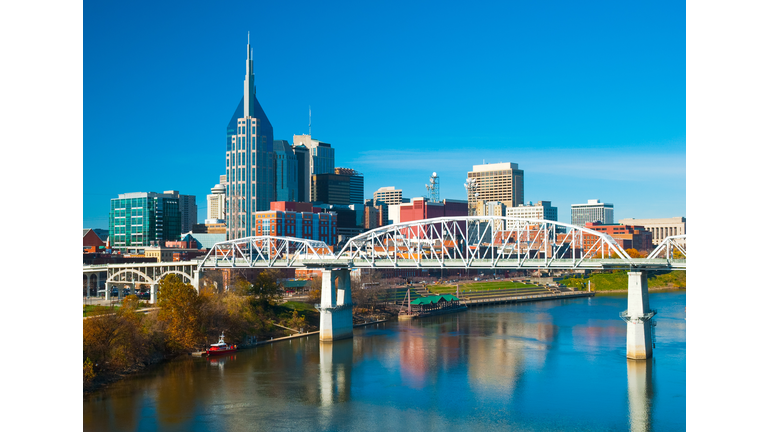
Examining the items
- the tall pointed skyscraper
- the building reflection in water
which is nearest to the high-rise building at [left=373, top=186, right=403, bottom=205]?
the tall pointed skyscraper

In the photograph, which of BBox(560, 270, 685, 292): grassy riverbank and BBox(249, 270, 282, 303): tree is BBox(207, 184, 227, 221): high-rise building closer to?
BBox(560, 270, 685, 292): grassy riverbank

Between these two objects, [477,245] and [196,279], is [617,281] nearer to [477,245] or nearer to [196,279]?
[477,245]

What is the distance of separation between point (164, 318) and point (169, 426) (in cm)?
919

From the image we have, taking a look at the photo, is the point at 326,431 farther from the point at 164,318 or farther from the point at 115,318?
the point at 164,318

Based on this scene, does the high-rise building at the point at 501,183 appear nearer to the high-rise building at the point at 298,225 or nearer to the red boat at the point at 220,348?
the high-rise building at the point at 298,225

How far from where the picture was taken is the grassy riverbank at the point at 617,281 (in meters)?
56.5

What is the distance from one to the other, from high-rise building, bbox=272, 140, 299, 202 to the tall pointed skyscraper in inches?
825

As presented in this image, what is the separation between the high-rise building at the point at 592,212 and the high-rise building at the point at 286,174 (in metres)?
44.9

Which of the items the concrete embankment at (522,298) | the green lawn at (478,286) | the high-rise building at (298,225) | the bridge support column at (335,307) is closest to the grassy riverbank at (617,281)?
the concrete embankment at (522,298)

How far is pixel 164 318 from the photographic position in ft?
80.4

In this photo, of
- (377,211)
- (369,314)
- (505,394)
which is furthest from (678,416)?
(377,211)

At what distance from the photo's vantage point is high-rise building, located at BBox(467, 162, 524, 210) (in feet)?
384

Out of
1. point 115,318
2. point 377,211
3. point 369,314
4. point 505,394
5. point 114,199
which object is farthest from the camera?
point 377,211

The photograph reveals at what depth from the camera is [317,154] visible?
4899 inches
